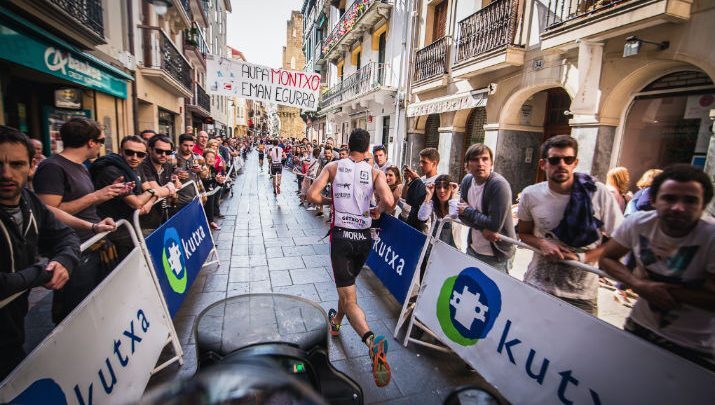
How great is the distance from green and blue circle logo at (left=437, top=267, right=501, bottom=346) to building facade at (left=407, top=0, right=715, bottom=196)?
15.2ft

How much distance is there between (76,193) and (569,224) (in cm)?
380

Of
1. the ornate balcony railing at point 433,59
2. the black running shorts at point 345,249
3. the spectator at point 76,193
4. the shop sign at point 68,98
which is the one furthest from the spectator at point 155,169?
the ornate balcony railing at point 433,59

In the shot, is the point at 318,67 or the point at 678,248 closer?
the point at 678,248

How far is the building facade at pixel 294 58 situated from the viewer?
5131cm

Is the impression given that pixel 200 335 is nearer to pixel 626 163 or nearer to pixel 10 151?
pixel 10 151

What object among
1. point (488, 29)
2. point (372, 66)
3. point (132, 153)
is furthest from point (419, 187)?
point (372, 66)

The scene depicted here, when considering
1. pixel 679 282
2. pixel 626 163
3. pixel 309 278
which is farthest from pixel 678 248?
pixel 626 163

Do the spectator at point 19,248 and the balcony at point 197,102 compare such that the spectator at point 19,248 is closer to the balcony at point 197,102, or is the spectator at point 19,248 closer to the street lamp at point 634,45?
the street lamp at point 634,45

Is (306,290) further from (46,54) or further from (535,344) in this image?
(46,54)

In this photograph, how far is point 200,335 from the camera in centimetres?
138

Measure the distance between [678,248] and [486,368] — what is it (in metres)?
1.45

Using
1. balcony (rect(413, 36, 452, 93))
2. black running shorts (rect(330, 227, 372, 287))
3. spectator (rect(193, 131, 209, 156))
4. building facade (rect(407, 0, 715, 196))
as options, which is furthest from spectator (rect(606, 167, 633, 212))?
spectator (rect(193, 131, 209, 156))

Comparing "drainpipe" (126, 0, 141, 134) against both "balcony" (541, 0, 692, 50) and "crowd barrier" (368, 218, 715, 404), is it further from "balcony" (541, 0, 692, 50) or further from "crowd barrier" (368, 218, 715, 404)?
"balcony" (541, 0, 692, 50)

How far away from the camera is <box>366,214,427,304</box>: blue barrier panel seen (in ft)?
11.8
